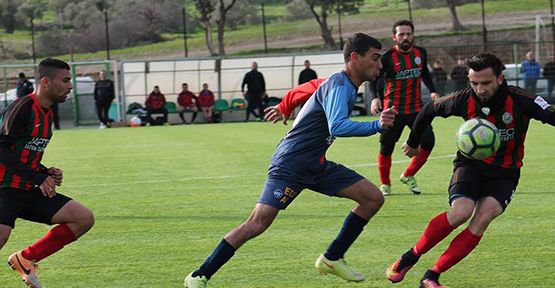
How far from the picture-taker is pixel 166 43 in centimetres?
5988

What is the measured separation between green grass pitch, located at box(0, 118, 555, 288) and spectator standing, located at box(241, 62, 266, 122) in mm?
12136

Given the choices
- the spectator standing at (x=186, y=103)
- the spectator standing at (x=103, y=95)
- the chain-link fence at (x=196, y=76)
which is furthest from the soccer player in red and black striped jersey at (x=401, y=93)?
the chain-link fence at (x=196, y=76)

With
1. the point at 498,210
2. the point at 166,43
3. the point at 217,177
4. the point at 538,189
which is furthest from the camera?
the point at 166,43

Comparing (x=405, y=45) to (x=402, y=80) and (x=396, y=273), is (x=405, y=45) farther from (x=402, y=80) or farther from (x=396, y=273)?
(x=396, y=273)

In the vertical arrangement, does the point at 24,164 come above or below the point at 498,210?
above

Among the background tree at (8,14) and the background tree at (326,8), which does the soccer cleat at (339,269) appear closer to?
the background tree at (326,8)

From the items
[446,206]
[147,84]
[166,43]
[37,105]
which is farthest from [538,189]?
[166,43]

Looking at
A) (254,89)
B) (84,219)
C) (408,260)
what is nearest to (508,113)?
(408,260)

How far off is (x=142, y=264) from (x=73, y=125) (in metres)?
25.9

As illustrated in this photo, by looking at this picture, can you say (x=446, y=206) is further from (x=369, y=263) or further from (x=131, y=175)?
(x=131, y=175)

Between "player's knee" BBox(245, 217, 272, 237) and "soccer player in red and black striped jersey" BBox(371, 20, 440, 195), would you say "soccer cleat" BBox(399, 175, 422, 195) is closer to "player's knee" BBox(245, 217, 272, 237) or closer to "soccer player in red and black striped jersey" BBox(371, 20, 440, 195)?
"soccer player in red and black striped jersey" BBox(371, 20, 440, 195)

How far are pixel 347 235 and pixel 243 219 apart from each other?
3248 mm

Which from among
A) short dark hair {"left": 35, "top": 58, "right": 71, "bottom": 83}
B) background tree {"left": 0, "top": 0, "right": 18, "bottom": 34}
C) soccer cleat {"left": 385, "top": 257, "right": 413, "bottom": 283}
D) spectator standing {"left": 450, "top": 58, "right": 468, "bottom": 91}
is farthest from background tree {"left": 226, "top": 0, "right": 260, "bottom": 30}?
soccer cleat {"left": 385, "top": 257, "right": 413, "bottom": 283}

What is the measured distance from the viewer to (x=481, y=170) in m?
7.09
